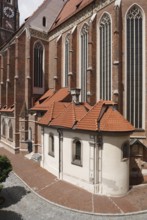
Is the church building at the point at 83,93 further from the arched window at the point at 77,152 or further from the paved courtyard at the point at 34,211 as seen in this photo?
the paved courtyard at the point at 34,211

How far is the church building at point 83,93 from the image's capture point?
13438 millimetres

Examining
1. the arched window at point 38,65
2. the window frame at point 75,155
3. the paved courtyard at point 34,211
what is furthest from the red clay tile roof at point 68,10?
the paved courtyard at point 34,211

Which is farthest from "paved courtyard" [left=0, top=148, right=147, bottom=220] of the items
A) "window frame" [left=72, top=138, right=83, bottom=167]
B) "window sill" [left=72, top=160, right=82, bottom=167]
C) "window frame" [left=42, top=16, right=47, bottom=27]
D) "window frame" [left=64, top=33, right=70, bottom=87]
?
"window frame" [left=42, top=16, right=47, bottom=27]

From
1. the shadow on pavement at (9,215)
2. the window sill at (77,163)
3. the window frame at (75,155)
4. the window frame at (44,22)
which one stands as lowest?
the shadow on pavement at (9,215)

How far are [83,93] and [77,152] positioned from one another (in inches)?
395

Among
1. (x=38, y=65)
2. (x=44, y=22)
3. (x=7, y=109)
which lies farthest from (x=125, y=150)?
(x=44, y=22)

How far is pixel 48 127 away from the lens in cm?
1702

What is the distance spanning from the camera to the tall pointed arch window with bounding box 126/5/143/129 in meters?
18.3

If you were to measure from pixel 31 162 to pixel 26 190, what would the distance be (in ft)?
21.1

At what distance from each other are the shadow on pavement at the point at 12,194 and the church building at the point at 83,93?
10.7ft

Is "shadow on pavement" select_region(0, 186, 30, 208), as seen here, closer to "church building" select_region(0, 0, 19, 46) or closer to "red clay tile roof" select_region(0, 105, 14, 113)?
"red clay tile roof" select_region(0, 105, 14, 113)

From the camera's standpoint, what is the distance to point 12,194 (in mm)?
13148

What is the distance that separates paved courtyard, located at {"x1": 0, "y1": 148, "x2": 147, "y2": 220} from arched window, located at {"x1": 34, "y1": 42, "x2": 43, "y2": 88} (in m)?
14.9

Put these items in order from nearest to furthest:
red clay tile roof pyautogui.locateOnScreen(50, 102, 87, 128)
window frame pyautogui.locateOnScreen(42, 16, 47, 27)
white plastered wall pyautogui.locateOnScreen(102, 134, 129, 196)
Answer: white plastered wall pyautogui.locateOnScreen(102, 134, 129, 196), red clay tile roof pyautogui.locateOnScreen(50, 102, 87, 128), window frame pyautogui.locateOnScreen(42, 16, 47, 27)
